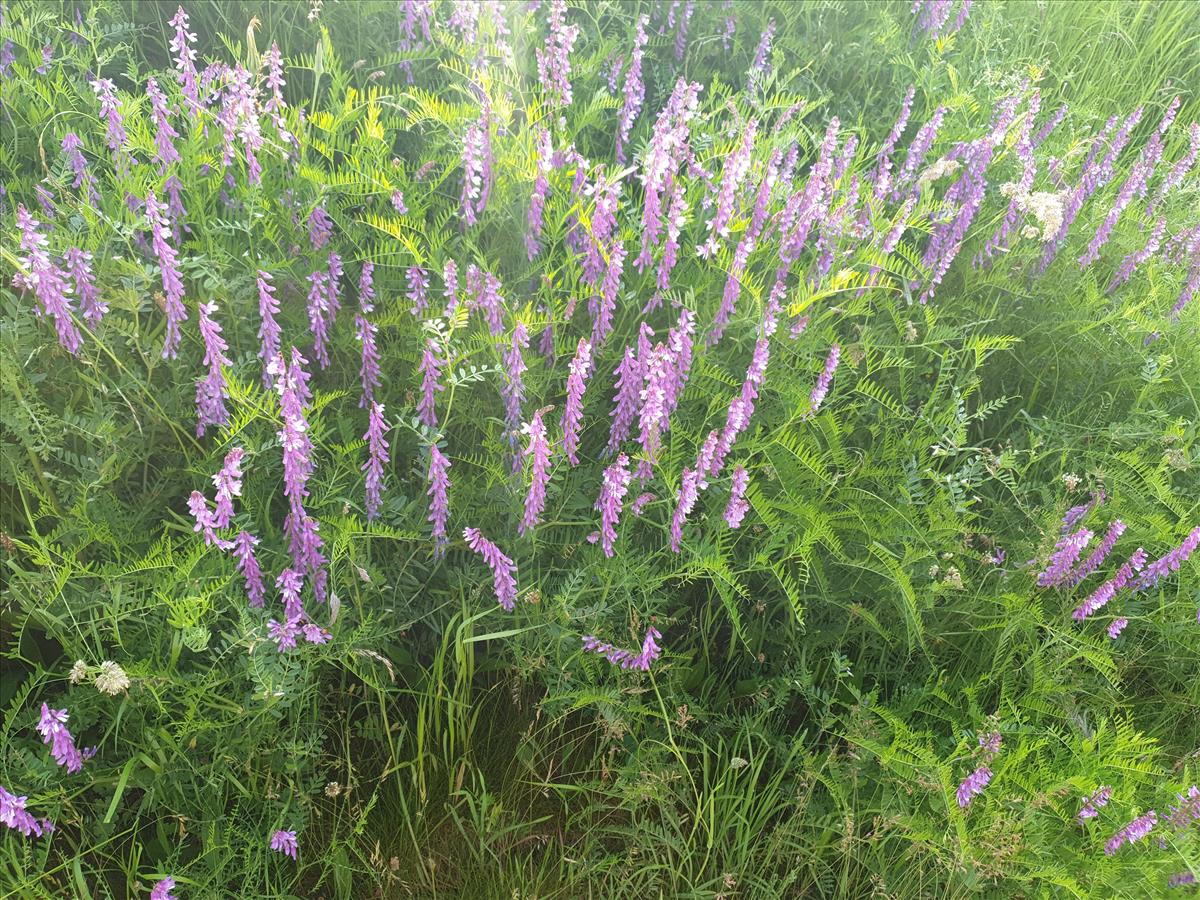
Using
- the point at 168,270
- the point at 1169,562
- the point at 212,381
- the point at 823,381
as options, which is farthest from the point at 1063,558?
the point at 168,270

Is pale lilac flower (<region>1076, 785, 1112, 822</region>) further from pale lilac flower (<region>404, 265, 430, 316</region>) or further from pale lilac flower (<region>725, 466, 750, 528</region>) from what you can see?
pale lilac flower (<region>404, 265, 430, 316</region>)

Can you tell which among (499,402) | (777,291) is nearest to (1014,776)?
(777,291)

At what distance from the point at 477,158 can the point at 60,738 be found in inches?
59.6

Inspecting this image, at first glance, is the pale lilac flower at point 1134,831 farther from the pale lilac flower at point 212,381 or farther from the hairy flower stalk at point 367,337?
the pale lilac flower at point 212,381

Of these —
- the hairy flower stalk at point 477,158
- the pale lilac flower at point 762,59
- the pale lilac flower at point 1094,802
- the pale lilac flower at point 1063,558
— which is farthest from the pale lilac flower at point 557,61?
the pale lilac flower at point 1094,802

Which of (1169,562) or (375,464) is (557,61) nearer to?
(375,464)

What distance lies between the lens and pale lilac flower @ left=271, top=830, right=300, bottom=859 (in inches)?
68.1

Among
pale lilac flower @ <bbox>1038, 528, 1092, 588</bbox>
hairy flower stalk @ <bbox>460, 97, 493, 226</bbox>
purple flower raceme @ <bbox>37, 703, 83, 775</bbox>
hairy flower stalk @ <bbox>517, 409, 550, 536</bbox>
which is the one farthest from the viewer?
hairy flower stalk @ <bbox>460, 97, 493, 226</bbox>

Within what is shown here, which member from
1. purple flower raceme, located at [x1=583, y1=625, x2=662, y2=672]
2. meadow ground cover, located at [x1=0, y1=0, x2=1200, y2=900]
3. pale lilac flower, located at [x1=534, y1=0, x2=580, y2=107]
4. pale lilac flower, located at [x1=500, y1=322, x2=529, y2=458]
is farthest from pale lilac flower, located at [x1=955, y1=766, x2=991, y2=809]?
pale lilac flower, located at [x1=534, y1=0, x2=580, y2=107]

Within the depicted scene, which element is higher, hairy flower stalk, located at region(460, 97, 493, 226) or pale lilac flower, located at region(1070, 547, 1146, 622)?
hairy flower stalk, located at region(460, 97, 493, 226)

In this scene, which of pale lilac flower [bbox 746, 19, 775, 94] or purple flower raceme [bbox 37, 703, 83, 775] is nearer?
purple flower raceme [bbox 37, 703, 83, 775]

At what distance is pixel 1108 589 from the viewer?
1999 millimetres

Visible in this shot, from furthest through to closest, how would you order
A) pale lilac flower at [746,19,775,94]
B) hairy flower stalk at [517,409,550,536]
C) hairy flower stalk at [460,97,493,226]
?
pale lilac flower at [746,19,775,94], hairy flower stalk at [460,97,493,226], hairy flower stalk at [517,409,550,536]

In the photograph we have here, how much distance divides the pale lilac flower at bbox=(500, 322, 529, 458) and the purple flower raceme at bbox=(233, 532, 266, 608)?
0.56 m
